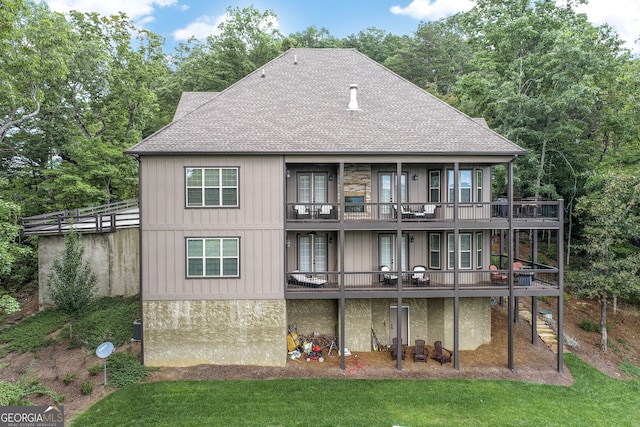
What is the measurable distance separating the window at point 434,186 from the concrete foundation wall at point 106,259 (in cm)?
1424

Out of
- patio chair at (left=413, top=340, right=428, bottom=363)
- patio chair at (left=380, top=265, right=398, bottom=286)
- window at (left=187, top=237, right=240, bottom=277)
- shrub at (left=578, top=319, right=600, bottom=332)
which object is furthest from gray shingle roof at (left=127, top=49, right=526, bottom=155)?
shrub at (left=578, top=319, right=600, bottom=332)

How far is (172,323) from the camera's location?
466 inches

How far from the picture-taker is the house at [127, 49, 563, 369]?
Answer: 1184cm

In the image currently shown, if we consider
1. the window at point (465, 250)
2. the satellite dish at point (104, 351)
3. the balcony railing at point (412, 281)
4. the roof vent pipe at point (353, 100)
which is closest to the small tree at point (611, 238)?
the balcony railing at point (412, 281)

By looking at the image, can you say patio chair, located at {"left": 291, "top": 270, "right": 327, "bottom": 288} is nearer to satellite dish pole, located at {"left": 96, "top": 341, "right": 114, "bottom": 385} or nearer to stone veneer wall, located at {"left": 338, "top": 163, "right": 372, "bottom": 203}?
stone veneer wall, located at {"left": 338, "top": 163, "right": 372, "bottom": 203}

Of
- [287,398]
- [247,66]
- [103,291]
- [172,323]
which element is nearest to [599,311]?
[287,398]

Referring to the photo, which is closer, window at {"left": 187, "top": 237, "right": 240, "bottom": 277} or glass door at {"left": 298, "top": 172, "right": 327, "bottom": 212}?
window at {"left": 187, "top": 237, "right": 240, "bottom": 277}

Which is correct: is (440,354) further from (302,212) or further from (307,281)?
(302,212)

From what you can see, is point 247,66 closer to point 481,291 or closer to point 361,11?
point 361,11

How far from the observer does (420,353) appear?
1238 centimetres

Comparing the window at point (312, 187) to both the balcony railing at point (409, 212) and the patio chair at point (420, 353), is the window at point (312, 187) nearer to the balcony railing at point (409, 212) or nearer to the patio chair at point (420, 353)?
the balcony railing at point (409, 212)

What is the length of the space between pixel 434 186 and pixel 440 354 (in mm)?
6371

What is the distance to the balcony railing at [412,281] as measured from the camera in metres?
12.3

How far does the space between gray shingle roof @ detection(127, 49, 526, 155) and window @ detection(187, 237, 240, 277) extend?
3189 mm
